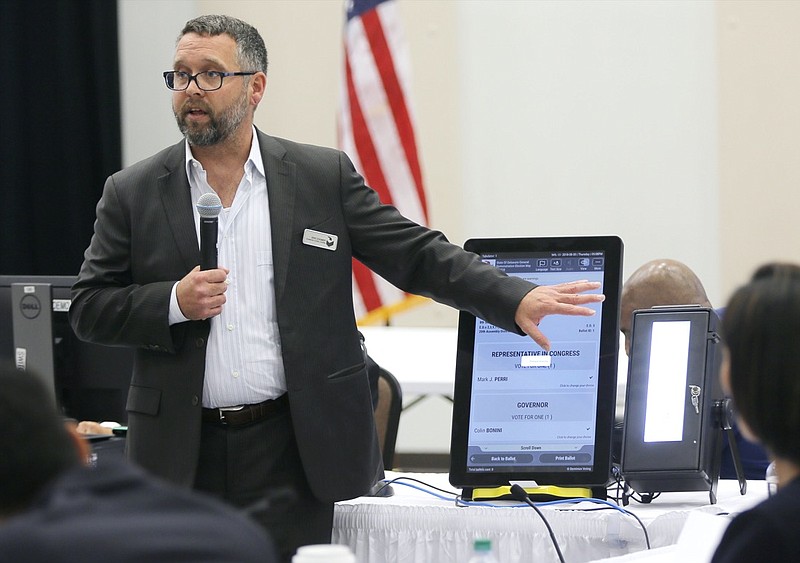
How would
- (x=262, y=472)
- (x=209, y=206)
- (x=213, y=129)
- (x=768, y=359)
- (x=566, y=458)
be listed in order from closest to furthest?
(x=768, y=359), (x=209, y=206), (x=262, y=472), (x=213, y=129), (x=566, y=458)

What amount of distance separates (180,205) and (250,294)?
260mm

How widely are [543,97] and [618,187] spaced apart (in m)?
0.62

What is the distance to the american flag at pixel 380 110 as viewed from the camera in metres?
5.42

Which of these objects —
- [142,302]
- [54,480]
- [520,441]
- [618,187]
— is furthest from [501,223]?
[54,480]

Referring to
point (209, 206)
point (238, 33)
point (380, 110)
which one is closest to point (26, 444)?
point (209, 206)

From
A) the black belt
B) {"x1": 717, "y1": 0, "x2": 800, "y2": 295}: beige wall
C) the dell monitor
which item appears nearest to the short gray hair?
the black belt

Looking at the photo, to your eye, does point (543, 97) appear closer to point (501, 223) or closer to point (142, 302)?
point (501, 223)

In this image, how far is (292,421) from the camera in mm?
2422

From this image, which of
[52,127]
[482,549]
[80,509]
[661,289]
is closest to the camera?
[80,509]

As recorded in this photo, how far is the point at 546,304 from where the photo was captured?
95.6 inches

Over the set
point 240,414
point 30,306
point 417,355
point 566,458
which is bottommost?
point 417,355

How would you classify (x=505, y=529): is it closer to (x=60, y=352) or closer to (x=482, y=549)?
(x=482, y=549)

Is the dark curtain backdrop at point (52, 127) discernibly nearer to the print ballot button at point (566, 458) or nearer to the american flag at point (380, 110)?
the american flag at point (380, 110)

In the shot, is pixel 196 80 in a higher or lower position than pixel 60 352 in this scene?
higher
